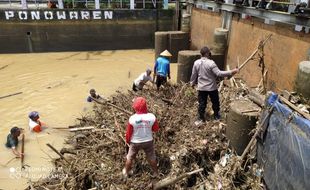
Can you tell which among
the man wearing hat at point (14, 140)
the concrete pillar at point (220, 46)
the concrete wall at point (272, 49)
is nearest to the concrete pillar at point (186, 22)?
the concrete wall at point (272, 49)

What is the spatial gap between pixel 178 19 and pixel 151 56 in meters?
3.03

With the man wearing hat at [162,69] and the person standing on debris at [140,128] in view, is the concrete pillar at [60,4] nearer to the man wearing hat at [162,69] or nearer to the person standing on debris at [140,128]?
the man wearing hat at [162,69]

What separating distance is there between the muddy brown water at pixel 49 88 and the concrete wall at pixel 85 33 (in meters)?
0.54

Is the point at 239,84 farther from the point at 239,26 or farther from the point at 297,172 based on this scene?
the point at 297,172

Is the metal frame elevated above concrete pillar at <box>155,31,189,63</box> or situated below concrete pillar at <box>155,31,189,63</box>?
above

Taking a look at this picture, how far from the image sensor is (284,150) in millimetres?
4531

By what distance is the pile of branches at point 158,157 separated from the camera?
18.1 ft

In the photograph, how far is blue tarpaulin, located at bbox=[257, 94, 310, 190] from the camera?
400 centimetres

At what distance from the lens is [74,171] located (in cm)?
580

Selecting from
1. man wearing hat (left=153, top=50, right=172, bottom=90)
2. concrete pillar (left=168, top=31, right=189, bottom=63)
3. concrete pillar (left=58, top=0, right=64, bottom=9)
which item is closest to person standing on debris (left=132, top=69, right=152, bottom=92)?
man wearing hat (left=153, top=50, right=172, bottom=90)

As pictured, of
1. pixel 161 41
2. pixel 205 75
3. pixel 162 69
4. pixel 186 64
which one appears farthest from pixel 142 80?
pixel 161 41

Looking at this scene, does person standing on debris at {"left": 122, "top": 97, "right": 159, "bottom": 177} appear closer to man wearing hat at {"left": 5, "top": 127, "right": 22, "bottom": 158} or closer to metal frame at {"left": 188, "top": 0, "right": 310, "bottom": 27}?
man wearing hat at {"left": 5, "top": 127, "right": 22, "bottom": 158}

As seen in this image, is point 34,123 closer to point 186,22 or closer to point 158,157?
point 158,157

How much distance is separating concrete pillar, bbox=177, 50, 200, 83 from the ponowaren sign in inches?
334
